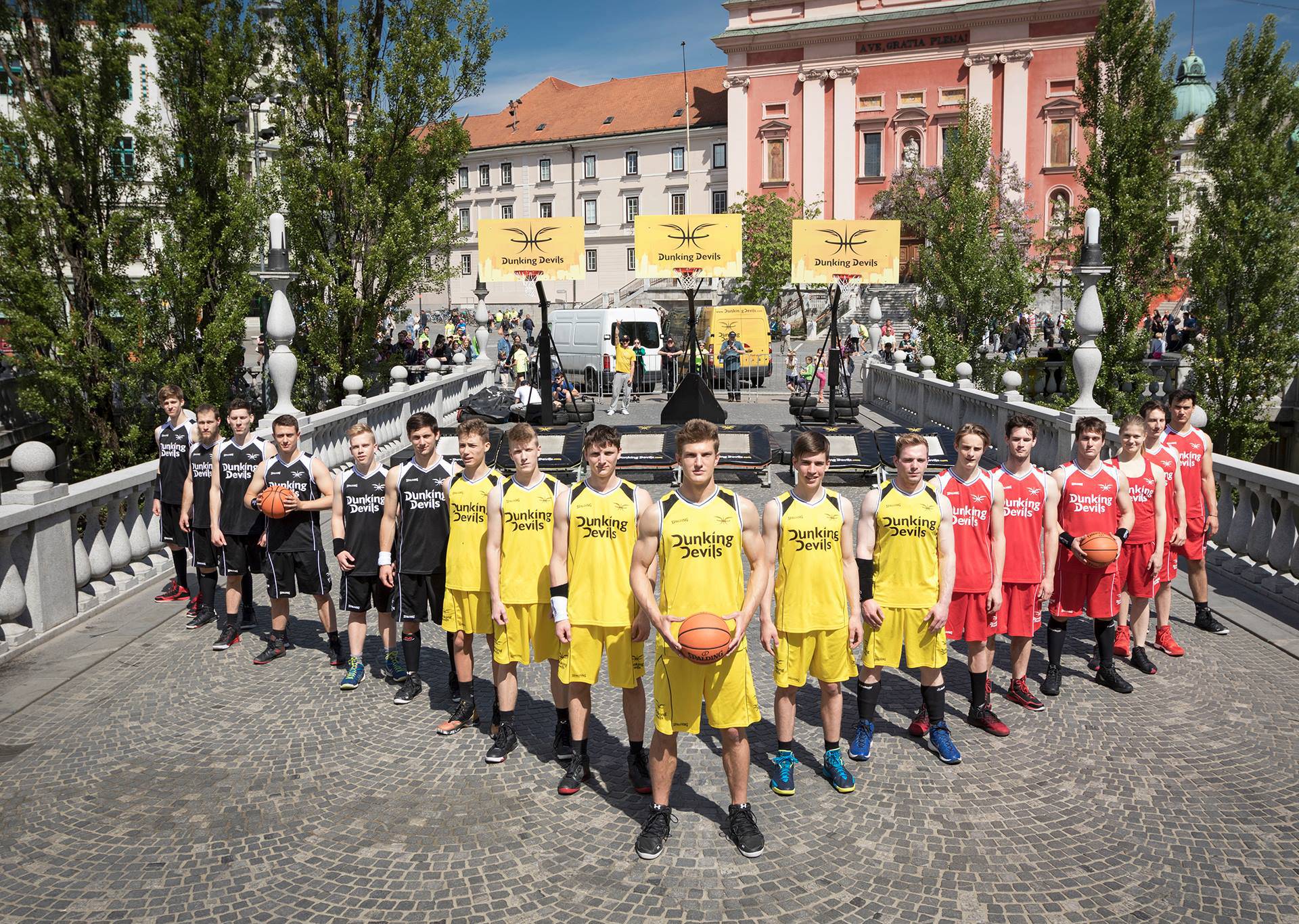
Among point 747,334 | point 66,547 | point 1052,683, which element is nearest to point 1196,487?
point 1052,683

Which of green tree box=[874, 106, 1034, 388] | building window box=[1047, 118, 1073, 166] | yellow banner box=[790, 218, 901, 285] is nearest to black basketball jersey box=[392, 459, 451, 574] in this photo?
yellow banner box=[790, 218, 901, 285]

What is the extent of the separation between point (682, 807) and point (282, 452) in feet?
13.0

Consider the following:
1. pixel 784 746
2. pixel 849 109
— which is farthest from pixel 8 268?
pixel 849 109

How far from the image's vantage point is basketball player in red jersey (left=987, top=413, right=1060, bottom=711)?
19.9 feet

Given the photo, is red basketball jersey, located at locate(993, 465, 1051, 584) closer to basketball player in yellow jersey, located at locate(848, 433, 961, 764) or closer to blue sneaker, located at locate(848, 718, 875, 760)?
basketball player in yellow jersey, located at locate(848, 433, 961, 764)

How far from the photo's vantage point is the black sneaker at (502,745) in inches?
216

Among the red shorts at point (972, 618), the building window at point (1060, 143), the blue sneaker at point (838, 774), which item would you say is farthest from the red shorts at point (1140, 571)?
the building window at point (1060, 143)

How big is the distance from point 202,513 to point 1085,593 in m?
6.78

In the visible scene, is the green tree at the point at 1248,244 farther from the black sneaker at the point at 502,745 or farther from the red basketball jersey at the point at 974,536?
the black sneaker at the point at 502,745

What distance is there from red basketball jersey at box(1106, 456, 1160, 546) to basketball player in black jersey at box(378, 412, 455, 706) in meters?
4.63

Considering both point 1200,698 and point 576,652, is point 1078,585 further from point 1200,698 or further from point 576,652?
point 576,652

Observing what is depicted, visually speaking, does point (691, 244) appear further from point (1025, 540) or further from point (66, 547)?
point (1025, 540)

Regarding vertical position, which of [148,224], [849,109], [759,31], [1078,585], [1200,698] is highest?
[759,31]

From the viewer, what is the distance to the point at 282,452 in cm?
708
